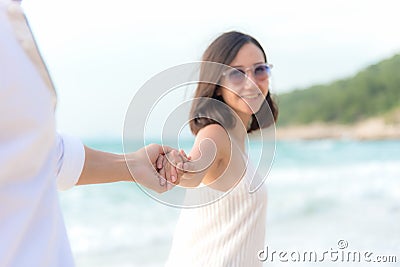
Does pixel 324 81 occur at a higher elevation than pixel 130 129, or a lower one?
higher

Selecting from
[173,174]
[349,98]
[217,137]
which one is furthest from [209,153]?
[349,98]

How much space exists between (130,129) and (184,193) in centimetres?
50

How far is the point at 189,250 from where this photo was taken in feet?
8.12

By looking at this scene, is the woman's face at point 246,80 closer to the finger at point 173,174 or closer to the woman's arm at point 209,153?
the woman's arm at point 209,153

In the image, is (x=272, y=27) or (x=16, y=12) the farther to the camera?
(x=272, y=27)

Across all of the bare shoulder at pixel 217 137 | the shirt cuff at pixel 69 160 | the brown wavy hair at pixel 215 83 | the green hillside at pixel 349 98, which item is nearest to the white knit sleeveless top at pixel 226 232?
the bare shoulder at pixel 217 137

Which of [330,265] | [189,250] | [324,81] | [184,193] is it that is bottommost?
[330,265]

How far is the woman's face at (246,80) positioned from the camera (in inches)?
105

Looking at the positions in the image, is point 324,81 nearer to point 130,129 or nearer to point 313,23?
point 313,23

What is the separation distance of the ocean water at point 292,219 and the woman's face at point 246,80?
3.67 meters

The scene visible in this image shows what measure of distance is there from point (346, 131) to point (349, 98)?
256cm

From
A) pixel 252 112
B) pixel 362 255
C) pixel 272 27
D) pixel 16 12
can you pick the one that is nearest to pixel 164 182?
pixel 252 112

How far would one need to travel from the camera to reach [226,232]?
2461 mm

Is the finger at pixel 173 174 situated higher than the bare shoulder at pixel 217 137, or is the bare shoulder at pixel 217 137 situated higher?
the bare shoulder at pixel 217 137
